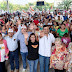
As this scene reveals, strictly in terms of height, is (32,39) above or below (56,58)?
above

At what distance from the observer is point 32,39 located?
290 cm

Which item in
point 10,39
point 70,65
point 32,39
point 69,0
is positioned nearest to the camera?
point 70,65

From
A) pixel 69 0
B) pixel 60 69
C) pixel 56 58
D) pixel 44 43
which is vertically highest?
pixel 69 0

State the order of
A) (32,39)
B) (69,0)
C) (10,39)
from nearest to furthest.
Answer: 1. (32,39)
2. (10,39)
3. (69,0)

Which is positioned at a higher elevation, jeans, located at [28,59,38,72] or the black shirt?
the black shirt

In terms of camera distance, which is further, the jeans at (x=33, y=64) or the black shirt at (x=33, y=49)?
the jeans at (x=33, y=64)

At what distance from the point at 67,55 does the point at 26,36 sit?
130 centimetres

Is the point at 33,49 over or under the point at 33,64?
over

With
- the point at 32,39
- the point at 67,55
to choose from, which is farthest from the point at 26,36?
the point at 67,55

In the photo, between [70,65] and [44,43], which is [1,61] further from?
[70,65]

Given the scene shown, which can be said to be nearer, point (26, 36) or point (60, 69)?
point (60, 69)

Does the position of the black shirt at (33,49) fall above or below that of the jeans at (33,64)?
above

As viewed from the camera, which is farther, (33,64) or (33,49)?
(33,64)

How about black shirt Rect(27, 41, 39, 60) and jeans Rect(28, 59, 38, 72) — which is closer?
black shirt Rect(27, 41, 39, 60)
